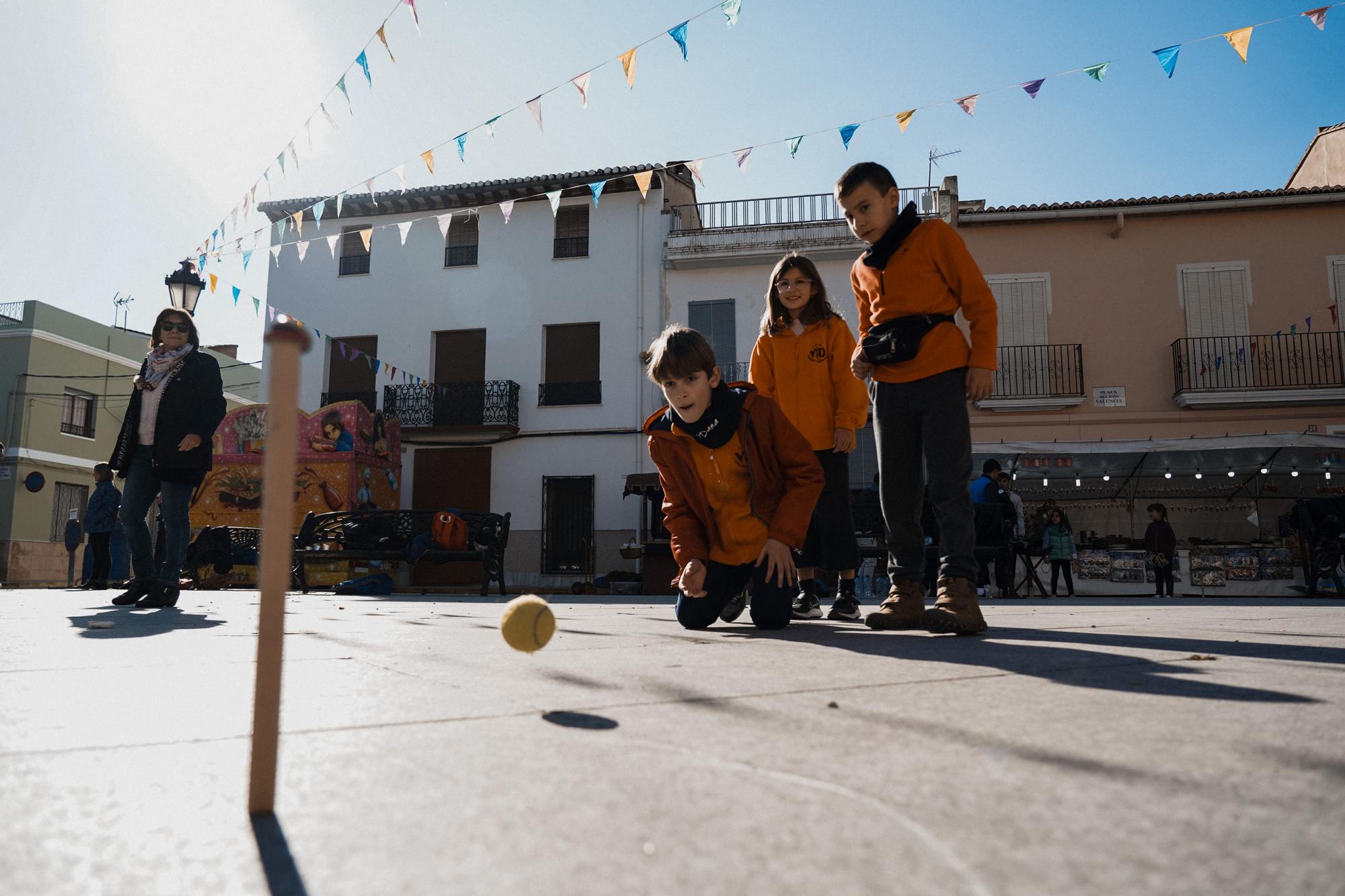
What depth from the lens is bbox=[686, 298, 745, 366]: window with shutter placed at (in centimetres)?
1664

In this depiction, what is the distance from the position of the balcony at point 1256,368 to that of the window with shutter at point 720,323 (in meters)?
7.56

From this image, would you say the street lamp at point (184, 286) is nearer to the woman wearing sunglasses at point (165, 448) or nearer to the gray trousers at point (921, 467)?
the woman wearing sunglasses at point (165, 448)

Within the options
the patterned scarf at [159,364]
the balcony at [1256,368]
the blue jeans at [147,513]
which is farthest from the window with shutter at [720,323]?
the blue jeans at [147,513]

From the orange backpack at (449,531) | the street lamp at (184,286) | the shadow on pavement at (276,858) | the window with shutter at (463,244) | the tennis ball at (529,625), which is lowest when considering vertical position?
the shadow on pavement at (276,858)

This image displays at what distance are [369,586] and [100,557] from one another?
9.52ft

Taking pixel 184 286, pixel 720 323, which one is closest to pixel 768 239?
pixel 720 323

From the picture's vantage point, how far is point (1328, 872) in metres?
0.65

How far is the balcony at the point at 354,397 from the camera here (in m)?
17.9

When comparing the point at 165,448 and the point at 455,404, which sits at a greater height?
the point at 455,404

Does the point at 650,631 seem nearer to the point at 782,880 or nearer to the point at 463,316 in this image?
the point at 782,880

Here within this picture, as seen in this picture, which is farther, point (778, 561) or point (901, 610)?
point (901, 610)

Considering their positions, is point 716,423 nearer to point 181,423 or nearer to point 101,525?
point 181,423

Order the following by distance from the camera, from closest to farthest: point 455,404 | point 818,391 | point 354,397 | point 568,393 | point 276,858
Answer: point 276,858, point 818,391, point 568,393, point 455,404, point 354,397

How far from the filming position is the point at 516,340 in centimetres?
1778
